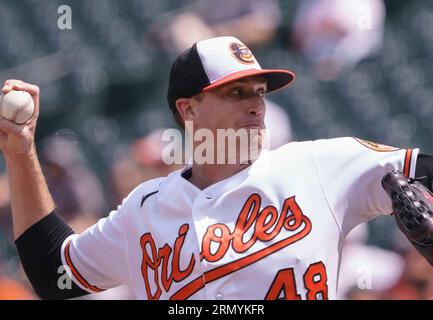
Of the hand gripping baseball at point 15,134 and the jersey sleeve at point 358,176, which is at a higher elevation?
the hand gripping baseball at point 15,134

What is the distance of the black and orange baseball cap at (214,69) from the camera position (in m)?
2.01

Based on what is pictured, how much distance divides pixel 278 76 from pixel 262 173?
0.26m

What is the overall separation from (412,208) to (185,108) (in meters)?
0.63

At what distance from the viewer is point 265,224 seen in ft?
6.20

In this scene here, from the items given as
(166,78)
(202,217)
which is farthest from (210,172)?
(166,78)

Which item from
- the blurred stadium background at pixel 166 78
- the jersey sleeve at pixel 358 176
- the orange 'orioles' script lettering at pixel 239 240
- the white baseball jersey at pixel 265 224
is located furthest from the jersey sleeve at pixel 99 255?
the blurred stadium background at pixel 166 78

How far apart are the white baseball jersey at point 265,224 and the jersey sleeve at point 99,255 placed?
0.04 meters

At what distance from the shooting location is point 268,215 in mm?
1902

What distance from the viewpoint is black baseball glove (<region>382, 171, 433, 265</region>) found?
175 centimetres

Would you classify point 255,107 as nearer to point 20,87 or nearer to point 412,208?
point 412,208

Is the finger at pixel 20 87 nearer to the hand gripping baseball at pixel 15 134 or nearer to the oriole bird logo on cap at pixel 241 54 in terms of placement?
the hand gripping baseball at pixel 15 134

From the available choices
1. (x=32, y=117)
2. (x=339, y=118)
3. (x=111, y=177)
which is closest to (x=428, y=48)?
(x=339, y=118)

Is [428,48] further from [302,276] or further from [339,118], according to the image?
[302,276]

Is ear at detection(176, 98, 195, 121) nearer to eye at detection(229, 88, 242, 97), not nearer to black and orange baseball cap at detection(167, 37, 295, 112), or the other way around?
black and orange baseball cap at detection(167, 37, 295, 112)
